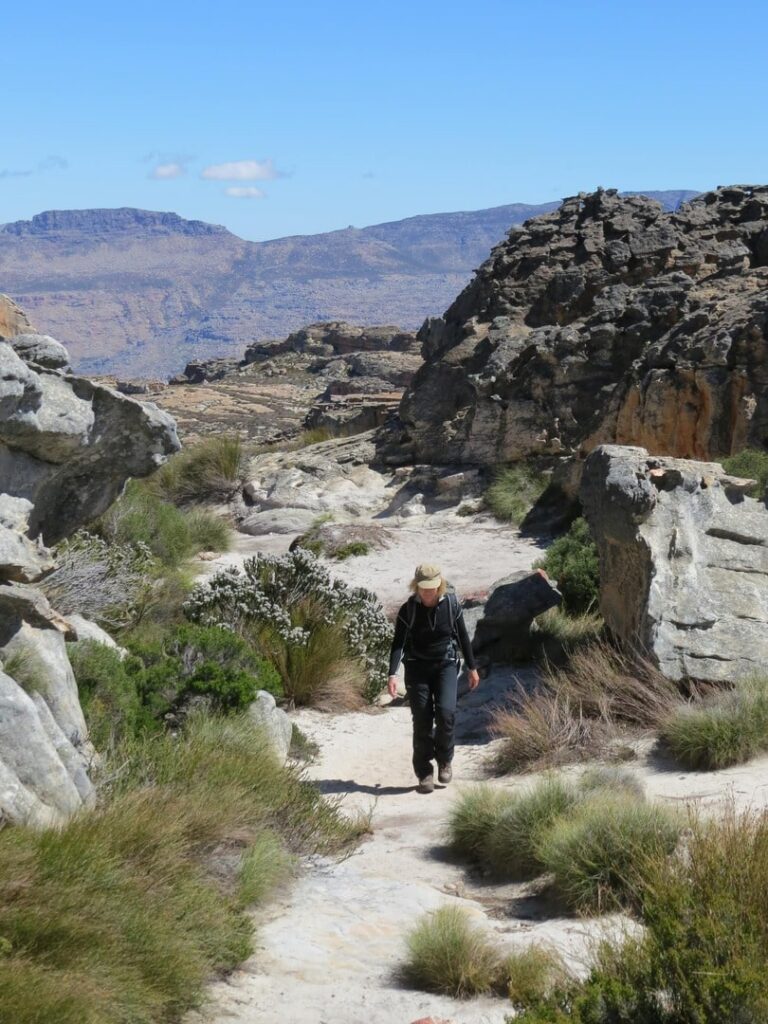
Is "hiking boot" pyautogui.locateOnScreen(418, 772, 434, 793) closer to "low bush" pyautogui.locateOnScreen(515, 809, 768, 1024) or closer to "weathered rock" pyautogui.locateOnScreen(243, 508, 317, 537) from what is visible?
"low bush" pyautogui.locateOnScreen(515, 809, 768, 1024)

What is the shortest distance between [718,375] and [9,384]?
13.6 metres

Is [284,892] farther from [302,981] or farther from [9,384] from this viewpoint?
[9,384]

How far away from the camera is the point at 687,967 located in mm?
3699

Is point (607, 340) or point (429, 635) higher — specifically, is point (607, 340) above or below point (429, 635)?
above

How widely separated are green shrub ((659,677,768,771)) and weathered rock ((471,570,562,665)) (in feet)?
11.8

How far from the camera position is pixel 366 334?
84688 millimetres

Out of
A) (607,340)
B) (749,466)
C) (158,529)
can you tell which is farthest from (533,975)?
(607,340)

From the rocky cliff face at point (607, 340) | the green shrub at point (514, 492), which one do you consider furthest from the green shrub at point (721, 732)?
the green shrub at point (514, 492)

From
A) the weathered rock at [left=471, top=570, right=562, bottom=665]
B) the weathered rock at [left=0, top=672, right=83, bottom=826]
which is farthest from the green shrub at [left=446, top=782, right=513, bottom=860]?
the weathered rock at [left=471, top=570, right=562, bottom=665]

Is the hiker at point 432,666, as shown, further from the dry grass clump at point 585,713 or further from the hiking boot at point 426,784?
the dry grass clump at point 585,713

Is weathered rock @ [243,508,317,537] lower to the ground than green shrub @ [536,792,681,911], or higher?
lower

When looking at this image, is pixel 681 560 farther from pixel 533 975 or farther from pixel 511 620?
pixel 533 975

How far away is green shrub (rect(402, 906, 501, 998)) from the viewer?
15.3ft

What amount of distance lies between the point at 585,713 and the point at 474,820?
7.95 ft
